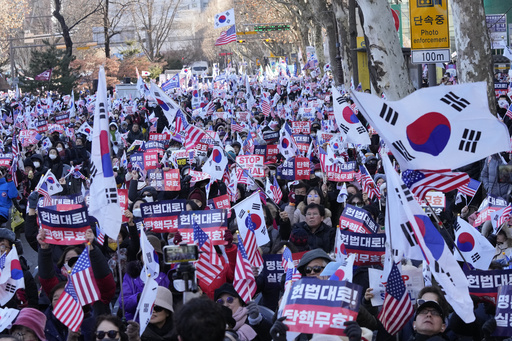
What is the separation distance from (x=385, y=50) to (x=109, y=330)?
365 inches

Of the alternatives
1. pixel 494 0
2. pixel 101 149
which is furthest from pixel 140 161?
pixel 494 0

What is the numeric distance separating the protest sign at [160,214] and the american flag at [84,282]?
2.29 metres

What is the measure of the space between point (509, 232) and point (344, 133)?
4.72 m

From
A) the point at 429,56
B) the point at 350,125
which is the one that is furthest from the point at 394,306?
the point at 429,56

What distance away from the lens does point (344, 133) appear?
12227mm

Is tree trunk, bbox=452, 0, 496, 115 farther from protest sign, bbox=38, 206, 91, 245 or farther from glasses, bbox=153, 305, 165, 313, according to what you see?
glasses, bbox=153, 305, 165, 313

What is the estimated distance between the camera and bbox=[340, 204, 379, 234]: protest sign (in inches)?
314

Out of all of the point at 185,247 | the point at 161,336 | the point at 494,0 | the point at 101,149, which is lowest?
the point at 161,336

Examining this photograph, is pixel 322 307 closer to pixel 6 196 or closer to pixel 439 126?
pixel 439 126

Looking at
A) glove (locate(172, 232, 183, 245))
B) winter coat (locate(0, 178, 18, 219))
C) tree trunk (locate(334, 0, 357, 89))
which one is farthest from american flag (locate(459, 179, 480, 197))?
tree trunk (locate(334, 0, 357, 89))

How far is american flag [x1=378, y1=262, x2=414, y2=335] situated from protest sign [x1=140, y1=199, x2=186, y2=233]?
138 inches

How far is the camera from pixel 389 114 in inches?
246

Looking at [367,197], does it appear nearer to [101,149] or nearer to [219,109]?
[101,149]

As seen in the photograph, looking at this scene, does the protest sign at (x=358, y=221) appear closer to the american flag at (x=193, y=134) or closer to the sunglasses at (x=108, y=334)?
the sunglasses at (x=108, y=334)
